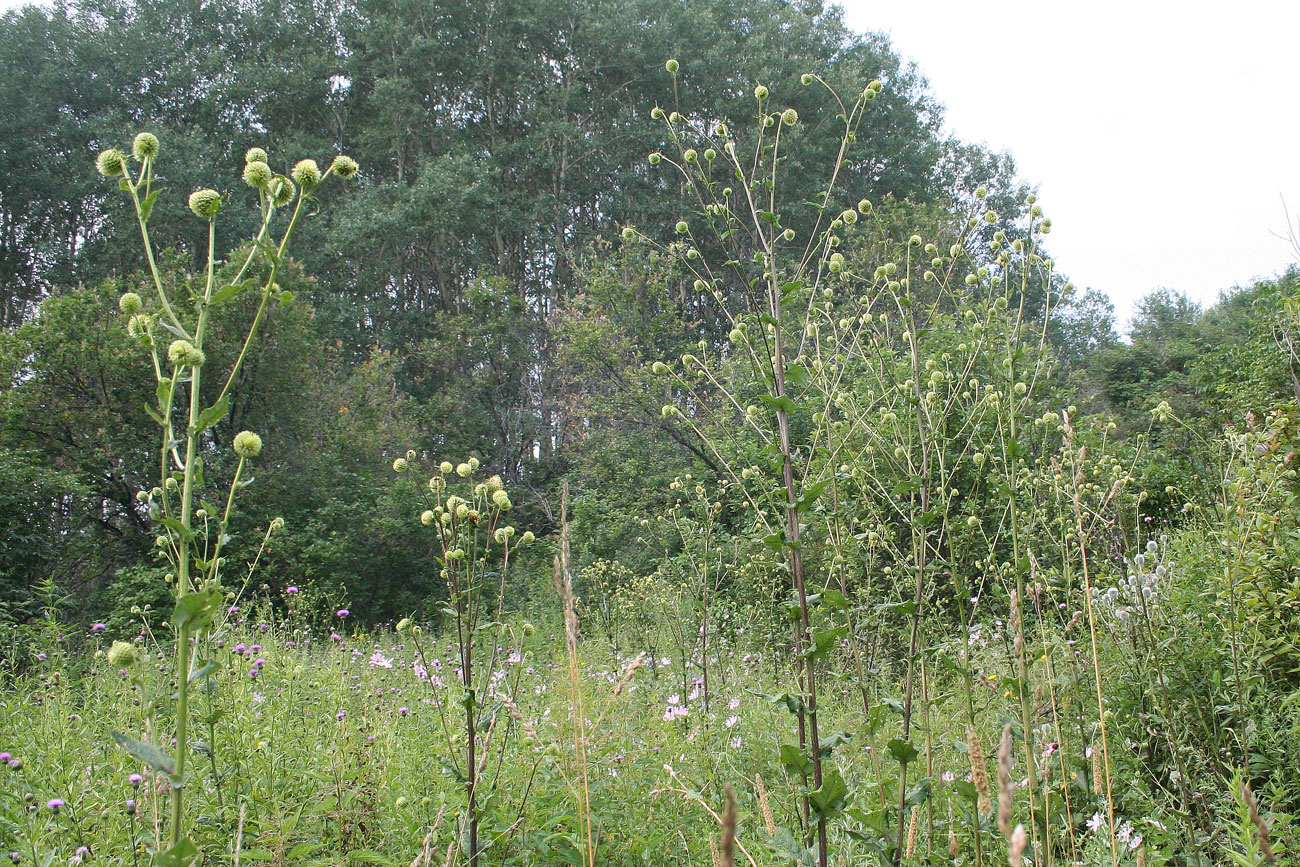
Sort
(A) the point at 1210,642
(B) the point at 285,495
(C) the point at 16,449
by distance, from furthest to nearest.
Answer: (B) the point at 285,495, (C) the point at 16,449, (A) the point at 1210,642

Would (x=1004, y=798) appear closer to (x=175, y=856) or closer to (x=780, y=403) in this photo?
(x=175, y=856)

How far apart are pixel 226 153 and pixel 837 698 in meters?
17.5

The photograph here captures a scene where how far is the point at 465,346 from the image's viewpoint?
50.6 ft

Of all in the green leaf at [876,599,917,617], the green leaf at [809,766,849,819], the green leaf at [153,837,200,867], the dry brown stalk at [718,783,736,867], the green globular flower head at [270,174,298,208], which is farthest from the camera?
Result: the green leaf at [876,599,917,617]

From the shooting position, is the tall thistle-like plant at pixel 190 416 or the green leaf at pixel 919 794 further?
the green leaf at pixel 919 794

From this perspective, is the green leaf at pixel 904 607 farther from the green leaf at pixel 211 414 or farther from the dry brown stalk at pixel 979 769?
the green leaf at pixel 211 414

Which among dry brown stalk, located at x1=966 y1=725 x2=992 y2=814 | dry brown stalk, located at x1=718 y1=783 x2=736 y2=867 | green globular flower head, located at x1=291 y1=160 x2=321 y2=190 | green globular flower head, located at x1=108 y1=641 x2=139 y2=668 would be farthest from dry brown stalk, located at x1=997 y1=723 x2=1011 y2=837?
green globular flower head, located at x1=291 y1=160 x2=321 y2=190

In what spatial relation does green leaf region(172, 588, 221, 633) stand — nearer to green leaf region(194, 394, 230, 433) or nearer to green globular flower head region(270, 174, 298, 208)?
green leaf region(194, 394, 230, 433)

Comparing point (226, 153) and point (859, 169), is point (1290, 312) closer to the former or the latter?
point (859, 169)

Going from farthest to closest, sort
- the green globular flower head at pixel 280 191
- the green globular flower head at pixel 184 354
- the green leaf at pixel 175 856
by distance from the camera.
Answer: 1. the green globular flower head at pixel 280 191
2. the green globular flower head at pixel 184 354
3. the green leaf at pixel 175 856

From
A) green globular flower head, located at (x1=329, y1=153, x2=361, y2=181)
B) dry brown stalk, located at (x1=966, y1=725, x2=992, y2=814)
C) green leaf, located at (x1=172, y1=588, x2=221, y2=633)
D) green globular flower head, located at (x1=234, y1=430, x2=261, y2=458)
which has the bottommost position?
dry brown stalk, located at (x1=966, y1=725, x2=992, y2=814)

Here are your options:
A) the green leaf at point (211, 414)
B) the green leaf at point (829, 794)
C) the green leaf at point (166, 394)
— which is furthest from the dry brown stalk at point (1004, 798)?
the green leaf at point (166, 394)

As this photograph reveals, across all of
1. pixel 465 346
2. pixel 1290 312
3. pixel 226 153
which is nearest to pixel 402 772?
pixel 1290 312

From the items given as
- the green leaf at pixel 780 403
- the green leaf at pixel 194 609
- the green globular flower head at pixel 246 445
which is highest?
the green leaf at pixel 780 403
